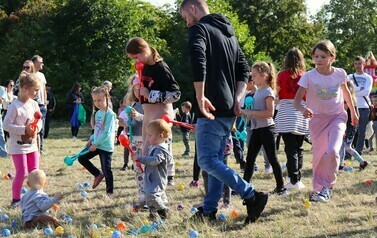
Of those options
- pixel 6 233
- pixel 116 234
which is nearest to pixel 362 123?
pixel 116 234

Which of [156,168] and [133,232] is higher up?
[156,168]

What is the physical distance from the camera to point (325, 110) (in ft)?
20.5

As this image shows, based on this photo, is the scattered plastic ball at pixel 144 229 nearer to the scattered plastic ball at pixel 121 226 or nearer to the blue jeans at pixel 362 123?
the scattered plastic ball at pixel 121 226

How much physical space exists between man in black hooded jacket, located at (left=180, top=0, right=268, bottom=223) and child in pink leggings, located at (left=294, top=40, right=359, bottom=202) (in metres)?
1.19

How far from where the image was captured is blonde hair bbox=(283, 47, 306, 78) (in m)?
7.22

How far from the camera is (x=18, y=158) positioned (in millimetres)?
6566

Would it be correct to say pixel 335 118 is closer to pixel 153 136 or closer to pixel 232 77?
pixel 232 77

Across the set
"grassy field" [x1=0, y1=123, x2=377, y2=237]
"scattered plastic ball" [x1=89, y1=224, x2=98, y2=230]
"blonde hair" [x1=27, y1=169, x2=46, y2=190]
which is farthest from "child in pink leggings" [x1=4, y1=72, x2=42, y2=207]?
"scattered plastic ball" [x1=89, y1=224, x2=98, y2=230]

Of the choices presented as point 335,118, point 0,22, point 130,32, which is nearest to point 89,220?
point 335,118

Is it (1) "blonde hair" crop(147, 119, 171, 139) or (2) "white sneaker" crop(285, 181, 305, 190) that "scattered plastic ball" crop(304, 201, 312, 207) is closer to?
(2) "white sneaker" crop(285, 181, 305, 190)

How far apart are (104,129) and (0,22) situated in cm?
3167

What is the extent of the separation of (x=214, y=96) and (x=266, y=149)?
5.96 feet

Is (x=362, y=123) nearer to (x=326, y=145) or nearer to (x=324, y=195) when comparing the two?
(x=326, y=145)

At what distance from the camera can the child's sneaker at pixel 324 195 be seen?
603 centimetres
